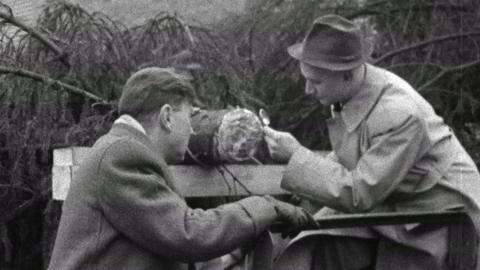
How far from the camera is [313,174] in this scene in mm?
3676

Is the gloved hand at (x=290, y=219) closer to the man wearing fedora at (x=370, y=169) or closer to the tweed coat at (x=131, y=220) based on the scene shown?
the tweed coat at (x=131, y=220)

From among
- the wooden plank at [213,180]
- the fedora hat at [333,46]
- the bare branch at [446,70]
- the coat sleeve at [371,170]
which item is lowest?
the bare branch at [446,70]

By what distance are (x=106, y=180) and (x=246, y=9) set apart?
4635 millimetres

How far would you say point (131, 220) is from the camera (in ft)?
9.22

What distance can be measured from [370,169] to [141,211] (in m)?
1.09

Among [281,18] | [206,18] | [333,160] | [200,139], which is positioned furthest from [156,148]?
[206,18]

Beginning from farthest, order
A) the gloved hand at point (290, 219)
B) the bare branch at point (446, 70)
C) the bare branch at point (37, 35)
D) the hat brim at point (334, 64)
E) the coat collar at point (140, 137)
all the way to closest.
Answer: the bare branch at point (446, 70)
the bare branch at point (37, 35)
the hat brim at point (334, 64)
the gloved hand at point (290, 219)
the coat collar at point (140, 137)

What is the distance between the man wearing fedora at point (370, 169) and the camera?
11.9 feet

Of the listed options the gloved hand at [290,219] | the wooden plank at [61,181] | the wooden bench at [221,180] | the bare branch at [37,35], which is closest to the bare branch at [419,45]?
the wooden bench at [221,180]

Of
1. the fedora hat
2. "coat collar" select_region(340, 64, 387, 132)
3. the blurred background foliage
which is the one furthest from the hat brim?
the blurred background foliage

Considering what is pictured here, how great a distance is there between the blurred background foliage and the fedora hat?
1.14 m

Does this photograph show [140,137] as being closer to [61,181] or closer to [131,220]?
[131,220]

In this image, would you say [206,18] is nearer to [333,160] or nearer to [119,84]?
[119,84]

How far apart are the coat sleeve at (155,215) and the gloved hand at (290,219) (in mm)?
156
